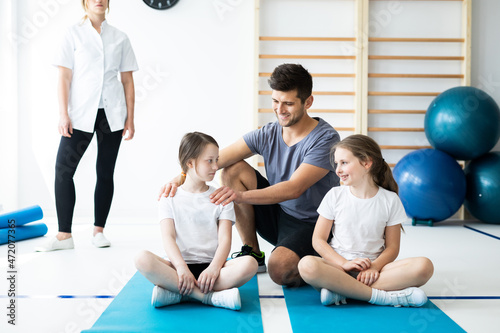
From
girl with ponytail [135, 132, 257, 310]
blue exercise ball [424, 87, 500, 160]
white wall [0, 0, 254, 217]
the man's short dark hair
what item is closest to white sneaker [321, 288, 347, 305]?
girl with ponytail [135, 132, 257, 310]

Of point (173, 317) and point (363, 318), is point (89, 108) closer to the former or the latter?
point (173, 317)

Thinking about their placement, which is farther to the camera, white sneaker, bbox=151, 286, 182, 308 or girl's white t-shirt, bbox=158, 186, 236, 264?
girl's white t-shirt, bbox=158, 186, 236, 264

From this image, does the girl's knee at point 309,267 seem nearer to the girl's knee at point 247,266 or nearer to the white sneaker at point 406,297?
the girl's knee at point 247,266

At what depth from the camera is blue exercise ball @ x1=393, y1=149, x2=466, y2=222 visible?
12.2 ft

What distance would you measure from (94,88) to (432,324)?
2201mm

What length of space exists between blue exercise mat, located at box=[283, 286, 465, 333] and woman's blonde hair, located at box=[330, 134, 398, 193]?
19.2 inches

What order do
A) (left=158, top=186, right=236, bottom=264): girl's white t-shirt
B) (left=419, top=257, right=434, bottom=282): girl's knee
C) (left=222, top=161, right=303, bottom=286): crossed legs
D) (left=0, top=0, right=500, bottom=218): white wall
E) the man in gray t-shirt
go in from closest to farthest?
(left=419, top=257, right=434, bottom=282): girl's knee → (left=158, top=186, right=236, bottom=264): girl's white t-shirt → the man in gray t-shirt → (left=222, top=161, right=303, bottom=286): crossed legs → (left=0, top=0, right=500, bottom=218): white wall

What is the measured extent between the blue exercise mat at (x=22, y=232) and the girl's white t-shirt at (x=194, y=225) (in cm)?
163

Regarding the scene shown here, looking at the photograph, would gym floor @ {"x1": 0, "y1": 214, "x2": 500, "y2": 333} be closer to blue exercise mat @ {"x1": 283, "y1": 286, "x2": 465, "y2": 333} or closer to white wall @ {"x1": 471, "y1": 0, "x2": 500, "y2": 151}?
blue exercise mat @ {"x1": 283, "y1": 286, "x2": 465, "y2": 333}

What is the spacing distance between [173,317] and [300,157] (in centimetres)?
91

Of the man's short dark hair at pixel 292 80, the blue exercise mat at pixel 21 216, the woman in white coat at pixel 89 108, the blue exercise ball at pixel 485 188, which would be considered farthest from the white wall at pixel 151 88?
the man's short dark hair at pixel 292 80

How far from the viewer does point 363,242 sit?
1.91 metres

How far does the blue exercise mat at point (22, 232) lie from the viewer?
3.05 meters

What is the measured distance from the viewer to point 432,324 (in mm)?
1624
